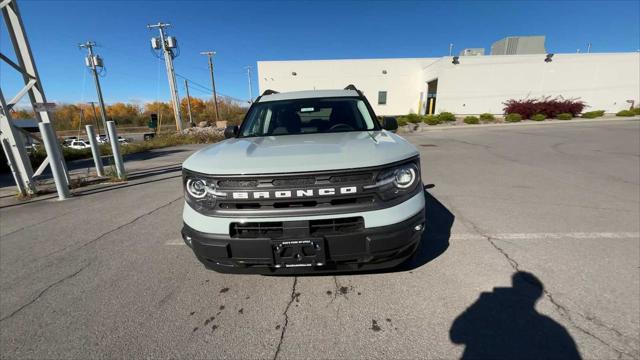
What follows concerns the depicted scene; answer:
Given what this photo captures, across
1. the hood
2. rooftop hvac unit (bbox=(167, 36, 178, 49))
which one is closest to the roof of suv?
the hood

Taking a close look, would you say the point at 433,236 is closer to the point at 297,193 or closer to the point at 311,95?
the point at 297,193

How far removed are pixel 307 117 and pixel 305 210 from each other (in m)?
1.83

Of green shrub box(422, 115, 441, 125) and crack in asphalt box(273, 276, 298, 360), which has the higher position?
green shrub box(422, 115, 441, 125)

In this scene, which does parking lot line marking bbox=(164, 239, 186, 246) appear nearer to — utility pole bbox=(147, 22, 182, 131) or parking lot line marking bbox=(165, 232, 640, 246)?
parking lot line marking bbox=(165, 232, 640, 246)

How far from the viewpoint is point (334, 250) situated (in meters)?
1.81

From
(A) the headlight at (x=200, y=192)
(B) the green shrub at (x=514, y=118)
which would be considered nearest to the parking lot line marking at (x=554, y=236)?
(A) the headlight at (x=200, y=192)

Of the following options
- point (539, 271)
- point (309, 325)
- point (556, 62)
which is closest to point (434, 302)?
point (309, 325)

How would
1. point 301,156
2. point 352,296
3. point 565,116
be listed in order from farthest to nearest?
point 565,116 < point 352,296 < point 301,156

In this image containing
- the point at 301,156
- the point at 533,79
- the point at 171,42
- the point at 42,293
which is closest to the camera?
the point at 301,156

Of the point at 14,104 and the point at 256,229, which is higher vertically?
the point at 14,104

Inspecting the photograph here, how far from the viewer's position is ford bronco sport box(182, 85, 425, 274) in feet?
5.85

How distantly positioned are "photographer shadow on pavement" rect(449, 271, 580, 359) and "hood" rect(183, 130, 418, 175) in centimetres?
129

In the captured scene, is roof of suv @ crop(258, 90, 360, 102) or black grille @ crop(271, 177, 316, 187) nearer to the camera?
black grille @ crop(271, 177, 316, 187)

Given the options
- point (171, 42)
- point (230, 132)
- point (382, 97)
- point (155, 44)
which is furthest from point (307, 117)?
point (155, 44)
